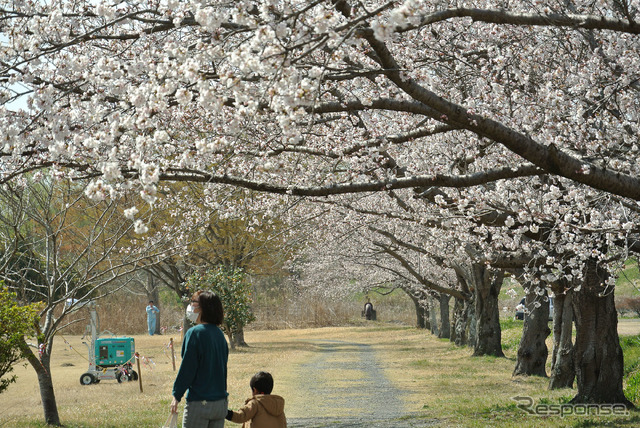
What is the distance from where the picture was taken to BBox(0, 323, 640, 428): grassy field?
10.8 metres

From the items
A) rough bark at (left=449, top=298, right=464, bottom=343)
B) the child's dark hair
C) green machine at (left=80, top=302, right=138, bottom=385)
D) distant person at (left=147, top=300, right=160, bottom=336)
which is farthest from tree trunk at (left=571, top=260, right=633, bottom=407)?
distant person at (left=147, top=300, right=160, bottom=336)

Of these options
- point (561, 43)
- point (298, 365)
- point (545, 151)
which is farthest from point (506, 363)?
point (545, 151)

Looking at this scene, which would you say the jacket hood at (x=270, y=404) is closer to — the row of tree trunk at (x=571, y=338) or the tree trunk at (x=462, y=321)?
the row of tree trunk at (x=571, y=338)

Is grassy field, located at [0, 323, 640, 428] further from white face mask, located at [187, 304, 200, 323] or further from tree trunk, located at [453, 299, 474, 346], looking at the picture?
white face mask, located at [187, 304, 200, 323]

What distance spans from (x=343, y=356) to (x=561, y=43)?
1693cm

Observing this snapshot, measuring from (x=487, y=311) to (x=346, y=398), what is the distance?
30.2 feet

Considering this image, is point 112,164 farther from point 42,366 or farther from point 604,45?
point 42,366

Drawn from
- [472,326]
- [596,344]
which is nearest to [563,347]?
[596,344]

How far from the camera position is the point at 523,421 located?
393 inches

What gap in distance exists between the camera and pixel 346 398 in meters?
13.5

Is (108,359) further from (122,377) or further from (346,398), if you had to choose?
(346,398)

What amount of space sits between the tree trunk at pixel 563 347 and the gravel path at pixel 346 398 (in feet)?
10.2

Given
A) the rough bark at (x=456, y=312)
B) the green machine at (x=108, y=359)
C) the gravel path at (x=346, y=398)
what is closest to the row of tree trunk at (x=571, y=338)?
the gravel path at (x=346, y=398)

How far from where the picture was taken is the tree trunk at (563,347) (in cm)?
1377
